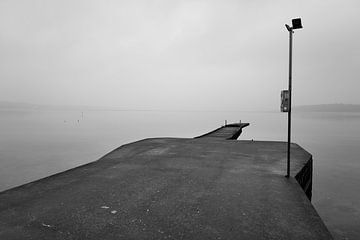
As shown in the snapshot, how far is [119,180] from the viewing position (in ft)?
25.2

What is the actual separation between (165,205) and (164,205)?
0.03 m

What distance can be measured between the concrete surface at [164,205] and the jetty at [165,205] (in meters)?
0.02

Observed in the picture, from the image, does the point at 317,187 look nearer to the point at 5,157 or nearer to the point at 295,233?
the point at 295,233

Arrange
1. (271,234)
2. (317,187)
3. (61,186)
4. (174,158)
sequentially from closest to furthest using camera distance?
(271,234) → (61,186) → (174,158) → (317,187)

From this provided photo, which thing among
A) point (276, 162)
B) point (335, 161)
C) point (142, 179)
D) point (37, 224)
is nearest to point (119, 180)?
point (142, 179)

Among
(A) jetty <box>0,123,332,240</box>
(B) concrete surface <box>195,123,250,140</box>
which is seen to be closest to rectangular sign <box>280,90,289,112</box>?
(A) jetty <box>0,123,332,240</box>

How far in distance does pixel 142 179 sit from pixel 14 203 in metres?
3.57

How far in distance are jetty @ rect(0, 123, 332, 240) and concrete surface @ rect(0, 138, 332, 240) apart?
2 centimetres

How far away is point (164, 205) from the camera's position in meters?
5.61

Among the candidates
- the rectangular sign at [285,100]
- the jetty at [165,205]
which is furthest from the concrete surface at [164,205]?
the rectangular sign at [285,100]

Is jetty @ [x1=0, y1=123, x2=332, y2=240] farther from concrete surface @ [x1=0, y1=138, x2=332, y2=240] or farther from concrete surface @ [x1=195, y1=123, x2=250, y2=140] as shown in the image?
concrete surface @ [x1=195, y1=123, x2=250, y2=140]

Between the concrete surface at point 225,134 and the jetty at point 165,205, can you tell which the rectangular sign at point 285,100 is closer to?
the jetty at point 165,205

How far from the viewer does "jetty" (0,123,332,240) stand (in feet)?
14.4

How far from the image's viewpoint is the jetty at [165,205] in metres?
4.39
